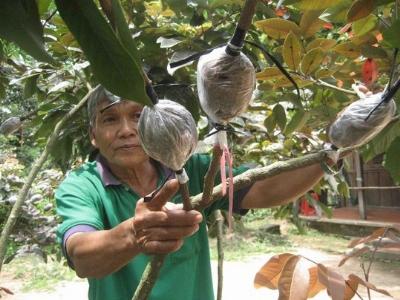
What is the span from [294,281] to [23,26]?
1.85 ft

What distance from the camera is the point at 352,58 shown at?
3.44 ft

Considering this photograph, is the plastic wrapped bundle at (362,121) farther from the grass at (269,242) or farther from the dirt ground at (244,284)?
the grass at (269,242)

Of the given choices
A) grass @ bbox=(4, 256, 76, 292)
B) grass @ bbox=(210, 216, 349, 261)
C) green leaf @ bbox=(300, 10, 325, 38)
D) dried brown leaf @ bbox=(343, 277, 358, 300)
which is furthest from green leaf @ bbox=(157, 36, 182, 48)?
grass @ bbox=(210, 216, 349, 261)

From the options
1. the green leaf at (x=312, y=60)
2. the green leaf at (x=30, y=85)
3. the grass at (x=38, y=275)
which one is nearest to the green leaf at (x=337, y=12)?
the green leaf at (x=312, y=60)

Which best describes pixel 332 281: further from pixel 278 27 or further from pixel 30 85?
pixel 30 85

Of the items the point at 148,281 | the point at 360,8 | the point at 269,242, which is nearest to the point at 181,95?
the point at 360,8

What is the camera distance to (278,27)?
0.95 meters

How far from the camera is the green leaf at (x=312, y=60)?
862 mm

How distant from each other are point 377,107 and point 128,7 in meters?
0.91

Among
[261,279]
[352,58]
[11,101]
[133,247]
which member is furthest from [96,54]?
[11,101]

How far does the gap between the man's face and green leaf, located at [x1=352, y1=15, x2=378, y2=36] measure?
1.71 ft

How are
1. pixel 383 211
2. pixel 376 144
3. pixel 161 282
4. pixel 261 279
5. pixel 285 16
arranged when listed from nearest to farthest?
pixel 261 279
pixel 376 144
pixel 285 16
pixel 161 282
pixel 383 211

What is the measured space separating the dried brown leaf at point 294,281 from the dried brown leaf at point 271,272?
4cm

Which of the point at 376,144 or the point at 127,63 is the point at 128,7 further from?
the point at 127,63
